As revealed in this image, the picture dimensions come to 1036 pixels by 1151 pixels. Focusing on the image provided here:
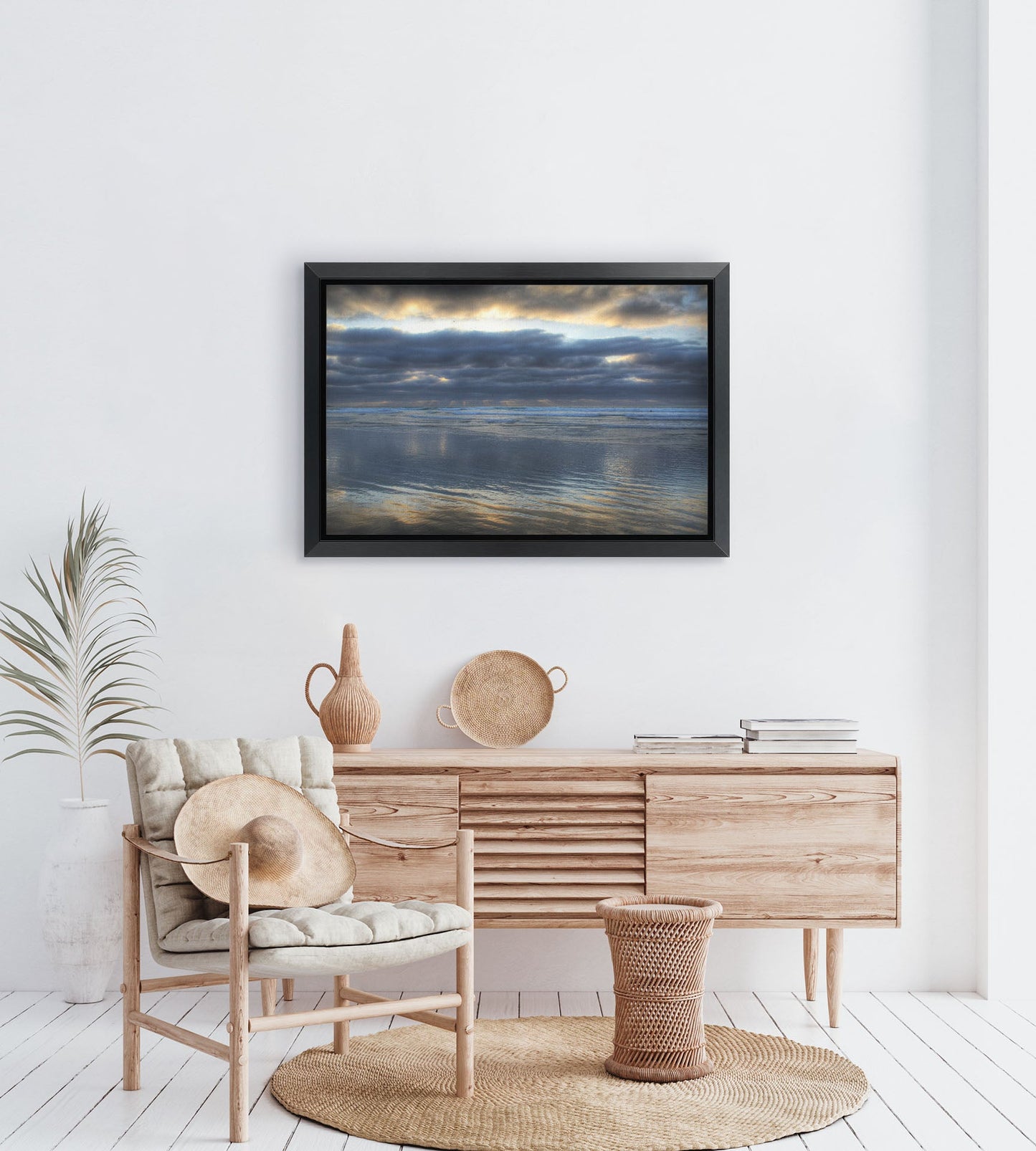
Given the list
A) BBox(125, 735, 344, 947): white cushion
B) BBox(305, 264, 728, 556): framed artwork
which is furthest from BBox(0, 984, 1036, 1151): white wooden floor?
BBox(305, 264, 728, 556): framed artwork

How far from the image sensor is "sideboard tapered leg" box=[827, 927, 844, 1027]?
3.29 m

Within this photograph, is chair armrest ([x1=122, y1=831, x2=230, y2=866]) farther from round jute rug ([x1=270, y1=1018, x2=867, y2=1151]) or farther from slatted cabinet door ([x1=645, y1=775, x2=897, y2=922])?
slatted cabinet door ([x1=645, y1=775, x2=897, y2=922])

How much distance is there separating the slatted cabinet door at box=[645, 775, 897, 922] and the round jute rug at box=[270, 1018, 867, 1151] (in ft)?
1.22

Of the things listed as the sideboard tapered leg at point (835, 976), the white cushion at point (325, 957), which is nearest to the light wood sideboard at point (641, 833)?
the sideboard tapered leg at point (835, 976)

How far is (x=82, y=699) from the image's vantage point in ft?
12.1

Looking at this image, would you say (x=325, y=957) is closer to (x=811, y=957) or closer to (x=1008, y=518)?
(x=811, y=957)

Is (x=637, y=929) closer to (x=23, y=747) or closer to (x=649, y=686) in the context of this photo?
(x=649, y=686)

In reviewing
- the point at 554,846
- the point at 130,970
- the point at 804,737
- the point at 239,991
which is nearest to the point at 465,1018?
the point at 239,991

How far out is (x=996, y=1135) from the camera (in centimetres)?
251

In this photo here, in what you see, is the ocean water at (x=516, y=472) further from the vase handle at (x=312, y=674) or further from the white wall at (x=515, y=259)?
the vase handle at (x=312, y=674)

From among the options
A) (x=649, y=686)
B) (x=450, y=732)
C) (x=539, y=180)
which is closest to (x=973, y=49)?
(x=539, y=180)

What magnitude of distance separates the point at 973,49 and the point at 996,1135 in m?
3.09

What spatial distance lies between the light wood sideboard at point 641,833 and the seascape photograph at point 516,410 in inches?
32.3

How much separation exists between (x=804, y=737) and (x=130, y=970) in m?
1.83
